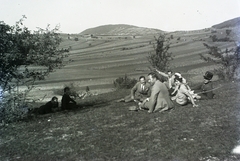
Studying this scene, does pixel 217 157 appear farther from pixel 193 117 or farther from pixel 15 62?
pixel 15 62

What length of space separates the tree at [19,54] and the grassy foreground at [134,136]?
1.35 m

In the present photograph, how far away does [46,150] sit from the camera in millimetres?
7824

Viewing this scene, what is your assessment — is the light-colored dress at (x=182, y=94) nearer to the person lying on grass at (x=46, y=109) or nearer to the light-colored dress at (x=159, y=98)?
the light-colored dress at (x=159, y=98)

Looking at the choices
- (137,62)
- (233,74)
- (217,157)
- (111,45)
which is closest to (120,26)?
(111,45)

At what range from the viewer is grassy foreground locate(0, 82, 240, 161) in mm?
6590

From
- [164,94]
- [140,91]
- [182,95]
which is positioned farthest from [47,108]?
[182,95]

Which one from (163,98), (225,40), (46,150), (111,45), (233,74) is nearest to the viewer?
(46,150)

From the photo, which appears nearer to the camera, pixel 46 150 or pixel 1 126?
pixel 46 150

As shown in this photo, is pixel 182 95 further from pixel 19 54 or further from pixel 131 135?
pixel 19 54

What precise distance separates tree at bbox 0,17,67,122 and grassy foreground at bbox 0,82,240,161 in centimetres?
135

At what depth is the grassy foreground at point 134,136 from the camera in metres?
6.59

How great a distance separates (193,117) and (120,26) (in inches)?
3148

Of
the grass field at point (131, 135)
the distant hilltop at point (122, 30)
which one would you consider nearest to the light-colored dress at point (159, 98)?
the grass field at point (131, 135)

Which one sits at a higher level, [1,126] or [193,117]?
[193,117]
